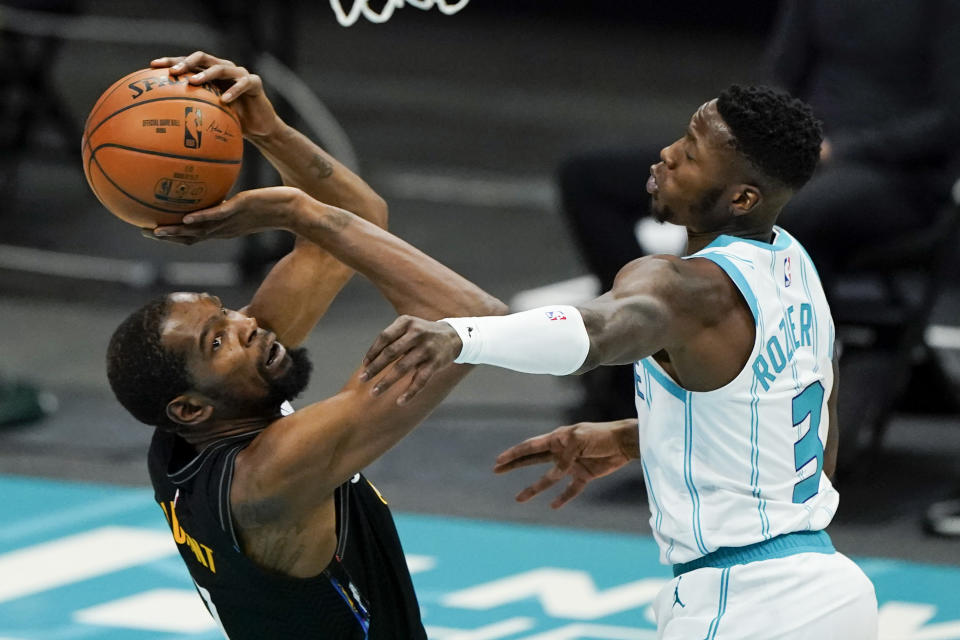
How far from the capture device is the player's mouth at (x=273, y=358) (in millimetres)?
3795

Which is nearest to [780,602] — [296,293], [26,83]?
[296,293]

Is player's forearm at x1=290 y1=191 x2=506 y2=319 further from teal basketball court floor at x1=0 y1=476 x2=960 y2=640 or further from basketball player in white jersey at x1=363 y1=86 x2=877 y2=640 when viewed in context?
teal basketball court floor at x1=0 y1=476 x2=960 y2=640

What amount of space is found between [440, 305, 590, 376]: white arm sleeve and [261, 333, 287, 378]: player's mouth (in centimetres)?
84

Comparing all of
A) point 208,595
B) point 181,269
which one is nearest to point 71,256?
point 181,269

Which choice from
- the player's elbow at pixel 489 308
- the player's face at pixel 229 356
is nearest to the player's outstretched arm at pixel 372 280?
the player's elbow at pixel 489 308

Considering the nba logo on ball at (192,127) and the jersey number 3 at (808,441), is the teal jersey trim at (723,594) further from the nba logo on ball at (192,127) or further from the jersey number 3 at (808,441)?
the nba logo on ball at (192,127)

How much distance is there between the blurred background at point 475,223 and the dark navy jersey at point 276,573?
246 cm

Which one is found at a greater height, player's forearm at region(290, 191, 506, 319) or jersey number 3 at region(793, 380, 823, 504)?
player's forearm at region(290, 191, 506, 319)

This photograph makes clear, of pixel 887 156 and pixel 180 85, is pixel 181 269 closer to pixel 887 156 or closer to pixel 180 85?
pixel 887 156

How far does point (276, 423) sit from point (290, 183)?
75 centimetres

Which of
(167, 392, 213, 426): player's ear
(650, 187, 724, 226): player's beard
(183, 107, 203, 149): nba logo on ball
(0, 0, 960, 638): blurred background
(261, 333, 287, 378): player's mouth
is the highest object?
(183, 107, 203, 149): nba logo on ball

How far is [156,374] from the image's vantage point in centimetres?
370

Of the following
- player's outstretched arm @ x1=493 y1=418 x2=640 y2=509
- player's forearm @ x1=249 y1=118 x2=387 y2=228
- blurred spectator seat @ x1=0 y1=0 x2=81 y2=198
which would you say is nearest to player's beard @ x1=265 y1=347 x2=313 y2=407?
player's forearm @ x1=249 y1=118 x2=387 y2=228

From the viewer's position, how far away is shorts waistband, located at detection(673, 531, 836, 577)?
3.47 meters
